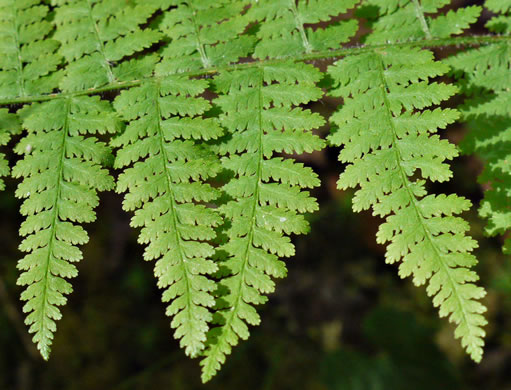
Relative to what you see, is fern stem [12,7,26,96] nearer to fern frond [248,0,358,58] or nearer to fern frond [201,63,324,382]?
fern frond [201,63,324,382]

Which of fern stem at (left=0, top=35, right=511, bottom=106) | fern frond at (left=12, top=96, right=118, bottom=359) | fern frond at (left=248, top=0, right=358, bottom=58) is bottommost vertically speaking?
fern frond at (left=12, top=96, right=118, bottom=359)

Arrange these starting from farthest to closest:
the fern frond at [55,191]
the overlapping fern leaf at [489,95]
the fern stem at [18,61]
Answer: the fern stem at [18,61], the overlapping fern leaf at [489,95], the fern frond at [55,191]

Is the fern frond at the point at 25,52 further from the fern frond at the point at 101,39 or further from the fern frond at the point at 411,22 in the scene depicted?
the fern frond at the point at 411,22

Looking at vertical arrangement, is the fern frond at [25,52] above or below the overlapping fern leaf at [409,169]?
above

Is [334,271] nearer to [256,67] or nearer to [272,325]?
[272,325]

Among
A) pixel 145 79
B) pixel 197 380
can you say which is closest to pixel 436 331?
pixel 197 380

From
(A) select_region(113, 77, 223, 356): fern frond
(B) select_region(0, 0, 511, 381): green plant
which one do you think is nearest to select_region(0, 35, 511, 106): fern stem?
(B) select_region(0, 0, 511, 381): green plant

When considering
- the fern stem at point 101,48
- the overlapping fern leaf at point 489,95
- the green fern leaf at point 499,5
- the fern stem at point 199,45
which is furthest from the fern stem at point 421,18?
the fern stem at point 101,48
